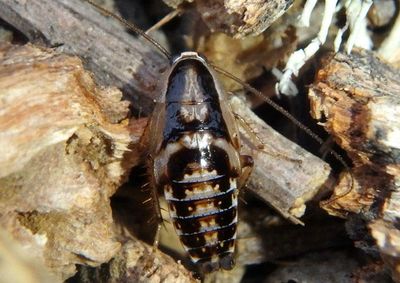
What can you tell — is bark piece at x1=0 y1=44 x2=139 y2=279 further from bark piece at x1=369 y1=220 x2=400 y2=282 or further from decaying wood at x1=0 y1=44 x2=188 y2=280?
bark piece at x1=369 y1=220 x2=400 y2=282

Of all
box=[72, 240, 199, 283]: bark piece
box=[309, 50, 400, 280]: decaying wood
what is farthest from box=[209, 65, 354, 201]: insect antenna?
box=[72, 240, 199, 283]: bark piece

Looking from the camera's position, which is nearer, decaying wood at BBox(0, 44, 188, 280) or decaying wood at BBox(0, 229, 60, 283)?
decaying wood at BBox(0, 229, 60, 283)

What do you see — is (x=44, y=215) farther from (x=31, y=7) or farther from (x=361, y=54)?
(x=361, y=54)

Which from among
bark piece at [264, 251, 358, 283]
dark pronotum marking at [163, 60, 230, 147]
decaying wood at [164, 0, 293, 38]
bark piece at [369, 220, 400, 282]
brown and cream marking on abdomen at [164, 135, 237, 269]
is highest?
decaying wood at [164, 0, 293, 38]

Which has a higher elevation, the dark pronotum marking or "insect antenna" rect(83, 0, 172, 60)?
"insect antenna" rect(83, 0, 172, 60)

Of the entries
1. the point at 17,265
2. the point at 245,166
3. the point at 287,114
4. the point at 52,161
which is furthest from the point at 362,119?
the point at 17,265

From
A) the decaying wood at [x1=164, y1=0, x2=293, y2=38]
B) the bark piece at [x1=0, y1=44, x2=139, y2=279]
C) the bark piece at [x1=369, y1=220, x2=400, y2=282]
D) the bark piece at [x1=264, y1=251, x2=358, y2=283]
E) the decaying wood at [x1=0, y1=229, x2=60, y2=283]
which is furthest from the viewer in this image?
the bark piece at [x1=264, y1=251, x2=358, y2=283]

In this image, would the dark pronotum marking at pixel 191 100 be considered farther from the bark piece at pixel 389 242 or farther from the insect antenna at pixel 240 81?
the bark piece at pixel 389 242
